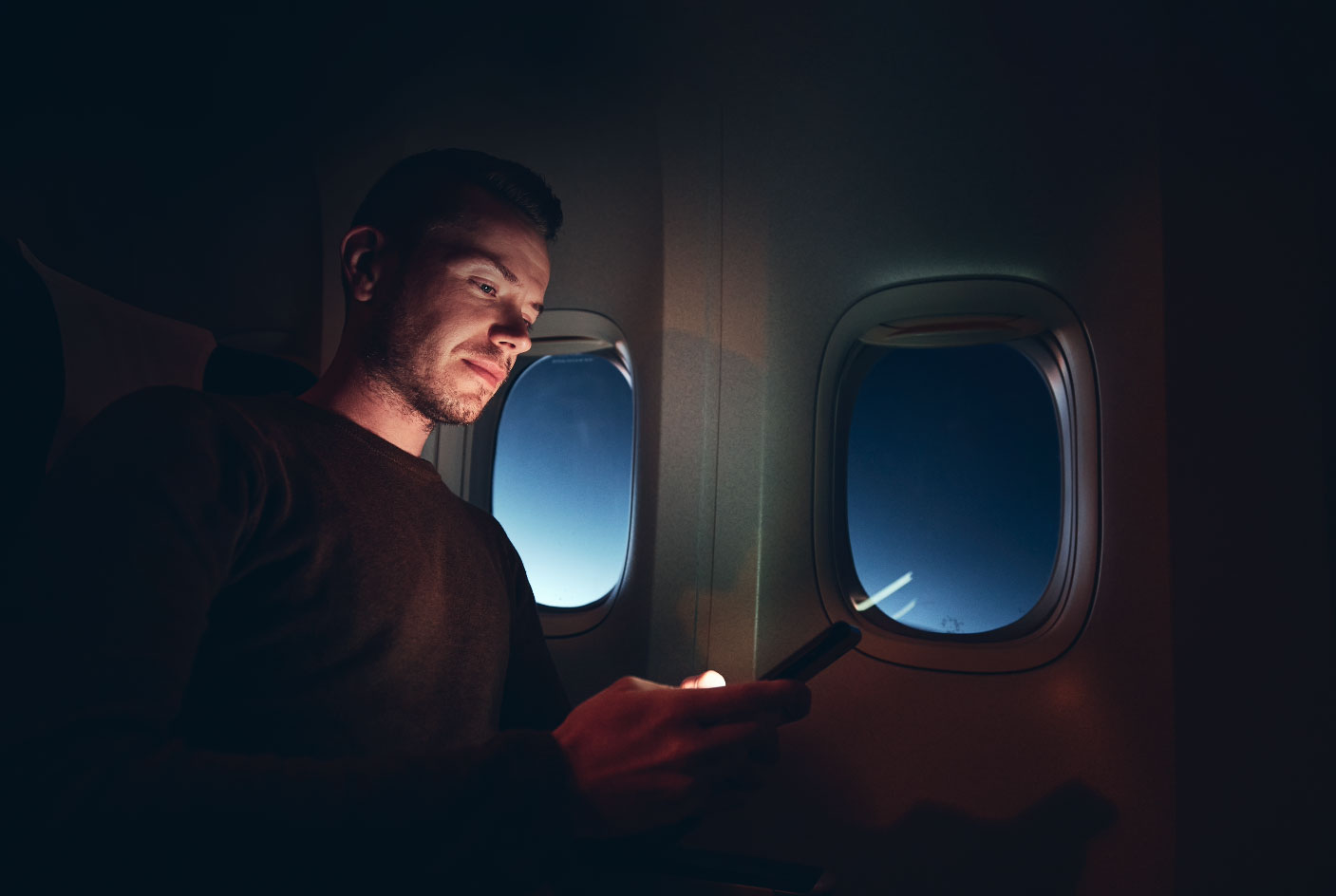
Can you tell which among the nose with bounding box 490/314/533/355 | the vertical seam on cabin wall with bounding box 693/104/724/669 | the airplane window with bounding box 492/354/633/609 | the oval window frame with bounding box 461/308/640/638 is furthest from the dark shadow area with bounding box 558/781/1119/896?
the nose with bounding box 490/314/533/355

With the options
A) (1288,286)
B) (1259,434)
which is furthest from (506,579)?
(1288,286)

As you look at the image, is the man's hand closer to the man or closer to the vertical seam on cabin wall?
the man

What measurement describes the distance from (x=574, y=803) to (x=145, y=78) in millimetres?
2130

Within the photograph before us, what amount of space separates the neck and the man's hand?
655mm

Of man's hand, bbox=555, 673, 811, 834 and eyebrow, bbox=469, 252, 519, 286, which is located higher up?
eyebrow, bbox=469, 252, 519, 286

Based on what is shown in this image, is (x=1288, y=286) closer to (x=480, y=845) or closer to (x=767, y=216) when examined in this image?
(x=767, y=216)

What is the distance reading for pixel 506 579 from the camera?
45.8 inches

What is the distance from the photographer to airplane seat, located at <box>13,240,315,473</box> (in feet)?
3.88

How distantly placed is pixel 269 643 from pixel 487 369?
544mm

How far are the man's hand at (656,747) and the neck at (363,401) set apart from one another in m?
0.65

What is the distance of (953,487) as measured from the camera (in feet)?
5.31

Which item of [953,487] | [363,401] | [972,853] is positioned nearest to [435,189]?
[363,401]

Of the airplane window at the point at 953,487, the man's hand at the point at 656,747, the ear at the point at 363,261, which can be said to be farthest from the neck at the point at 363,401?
the airplane window at the point at 953,487

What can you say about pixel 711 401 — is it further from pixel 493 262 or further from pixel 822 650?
pixel 822 650
